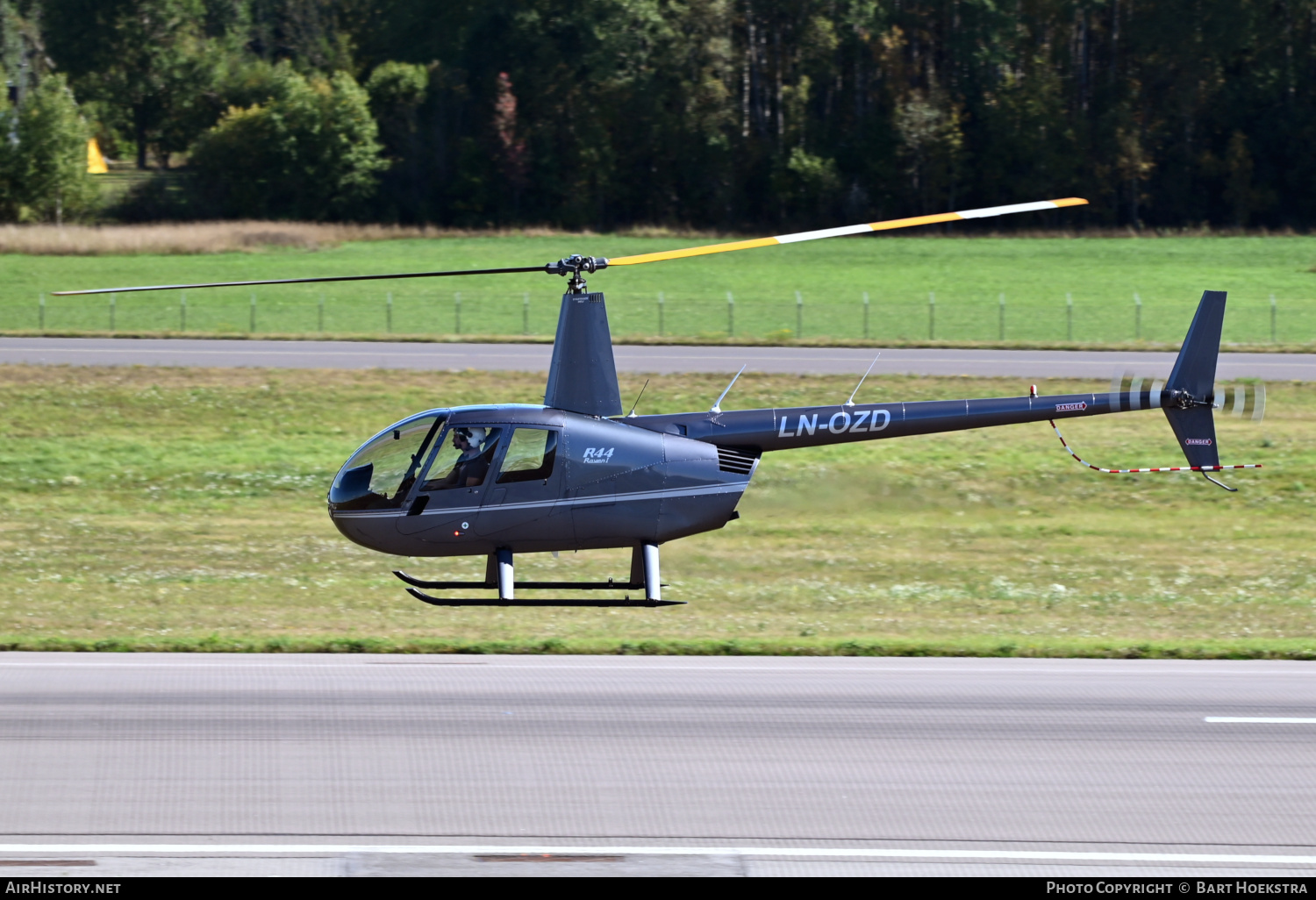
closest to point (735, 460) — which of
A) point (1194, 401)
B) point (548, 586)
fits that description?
point (548, 586)

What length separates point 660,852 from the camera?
414 inches

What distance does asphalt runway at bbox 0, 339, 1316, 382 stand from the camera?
38.6 m

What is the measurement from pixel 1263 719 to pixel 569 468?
709 cm

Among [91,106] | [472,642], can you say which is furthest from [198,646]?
[91,106]

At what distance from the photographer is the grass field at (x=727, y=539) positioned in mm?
18766

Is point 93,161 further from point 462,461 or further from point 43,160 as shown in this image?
point 462,461

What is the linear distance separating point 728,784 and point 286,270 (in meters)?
54.7

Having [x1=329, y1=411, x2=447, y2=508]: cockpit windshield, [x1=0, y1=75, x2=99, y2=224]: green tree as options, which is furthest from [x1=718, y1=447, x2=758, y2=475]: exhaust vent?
[x1=0, y1=75, x2=99, y2=224]: green tree

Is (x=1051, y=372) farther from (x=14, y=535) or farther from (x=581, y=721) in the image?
(x=581, y=721)

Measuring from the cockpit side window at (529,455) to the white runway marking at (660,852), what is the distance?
548cm

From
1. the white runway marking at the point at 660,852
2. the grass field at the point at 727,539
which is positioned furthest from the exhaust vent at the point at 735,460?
the white runway marking at the point at 660,852

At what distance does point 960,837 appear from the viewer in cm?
1085

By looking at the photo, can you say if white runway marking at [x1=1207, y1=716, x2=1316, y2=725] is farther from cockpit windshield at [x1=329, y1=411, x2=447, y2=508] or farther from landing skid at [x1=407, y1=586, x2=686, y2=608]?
cockpit windshield at [x1=329, y1=411, x2=447, y2=508]

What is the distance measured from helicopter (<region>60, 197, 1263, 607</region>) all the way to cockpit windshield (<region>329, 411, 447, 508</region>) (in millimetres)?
13
